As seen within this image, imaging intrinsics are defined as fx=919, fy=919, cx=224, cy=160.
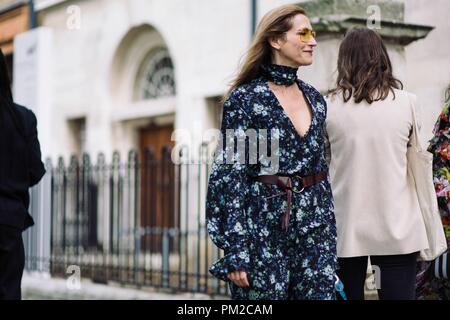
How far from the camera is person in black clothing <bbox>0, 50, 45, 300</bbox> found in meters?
4.64

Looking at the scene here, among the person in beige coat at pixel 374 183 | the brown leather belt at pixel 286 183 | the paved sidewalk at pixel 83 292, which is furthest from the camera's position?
the paved sidewalk at pixel 83 292

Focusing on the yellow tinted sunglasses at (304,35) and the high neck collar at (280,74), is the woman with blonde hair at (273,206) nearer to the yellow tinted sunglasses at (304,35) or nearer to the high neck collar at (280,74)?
the high neck collar at (280,74)

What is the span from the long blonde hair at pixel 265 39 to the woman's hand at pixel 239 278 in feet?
2.73

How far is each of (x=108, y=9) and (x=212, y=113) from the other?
2.92 metres

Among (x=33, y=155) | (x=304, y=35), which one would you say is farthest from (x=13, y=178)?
(x=304, y=35)

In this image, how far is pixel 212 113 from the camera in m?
12.5

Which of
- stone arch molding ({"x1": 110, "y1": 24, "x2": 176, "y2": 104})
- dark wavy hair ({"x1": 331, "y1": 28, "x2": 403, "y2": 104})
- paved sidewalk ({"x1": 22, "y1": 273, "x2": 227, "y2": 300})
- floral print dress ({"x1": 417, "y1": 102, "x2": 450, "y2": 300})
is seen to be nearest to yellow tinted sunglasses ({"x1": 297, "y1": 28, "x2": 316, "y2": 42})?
dark wavy hair ({"x1": 331, "y1": 28, "x2": 403, "y2": 104})

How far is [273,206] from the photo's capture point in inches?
148

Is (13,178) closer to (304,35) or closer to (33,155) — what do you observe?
(33,155)

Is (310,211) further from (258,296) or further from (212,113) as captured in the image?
(212,113)

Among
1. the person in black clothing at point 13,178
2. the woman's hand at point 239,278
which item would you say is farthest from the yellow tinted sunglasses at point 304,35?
the person in black clothing at point 13,178

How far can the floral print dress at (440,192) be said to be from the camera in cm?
480

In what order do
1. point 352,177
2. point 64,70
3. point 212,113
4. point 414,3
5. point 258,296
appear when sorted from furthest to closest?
point 64,70, point 212,113, point 414,3, point 352,177, point 258,296
